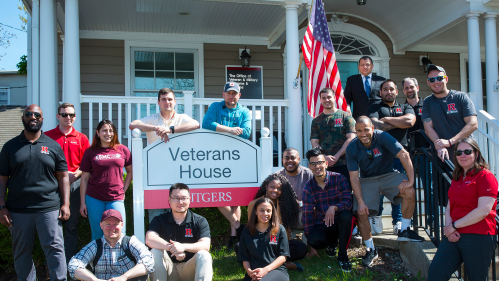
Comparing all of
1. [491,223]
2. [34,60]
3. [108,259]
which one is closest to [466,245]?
[491,223]

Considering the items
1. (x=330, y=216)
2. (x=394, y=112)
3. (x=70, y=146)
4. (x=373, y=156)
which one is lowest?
(x=330, y=216)

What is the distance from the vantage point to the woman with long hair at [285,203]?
13.1ft

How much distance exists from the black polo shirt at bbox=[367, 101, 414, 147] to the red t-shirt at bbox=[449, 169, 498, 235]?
1601mm

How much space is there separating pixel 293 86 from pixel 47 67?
340 cm

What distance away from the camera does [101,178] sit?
388 centimetres

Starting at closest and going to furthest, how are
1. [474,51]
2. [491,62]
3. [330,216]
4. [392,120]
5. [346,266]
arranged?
1. [346,266]
2. [330,216]
3. [392,120]
4. [491,62]
5. [474,51]

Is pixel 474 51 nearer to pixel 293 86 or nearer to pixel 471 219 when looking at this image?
pixel 293 86

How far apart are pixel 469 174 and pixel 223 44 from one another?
584 centimetres

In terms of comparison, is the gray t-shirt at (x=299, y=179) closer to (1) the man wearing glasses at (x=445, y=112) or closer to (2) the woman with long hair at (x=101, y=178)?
(1) the man wearing glasses at (x=445, y=112)

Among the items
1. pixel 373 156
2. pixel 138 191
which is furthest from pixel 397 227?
pixel 138 191

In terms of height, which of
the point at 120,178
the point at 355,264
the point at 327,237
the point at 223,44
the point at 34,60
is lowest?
the point at 355,264

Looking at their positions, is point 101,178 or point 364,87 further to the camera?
point 364,87

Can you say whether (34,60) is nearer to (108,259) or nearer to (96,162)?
(96,162)

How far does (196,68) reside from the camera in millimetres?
7969
